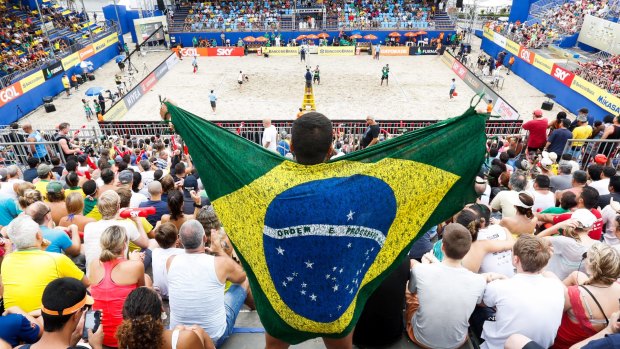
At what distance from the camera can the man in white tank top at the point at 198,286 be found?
11.7ft

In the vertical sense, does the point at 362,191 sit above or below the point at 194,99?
above

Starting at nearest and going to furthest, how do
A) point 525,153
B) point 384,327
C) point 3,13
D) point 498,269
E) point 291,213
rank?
point 291,213
point 384,327
point 498,269
point 525,153
point 3,13

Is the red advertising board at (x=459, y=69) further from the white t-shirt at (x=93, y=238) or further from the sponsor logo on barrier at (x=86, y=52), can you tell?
the white t-shirt at (x=93, y=238)

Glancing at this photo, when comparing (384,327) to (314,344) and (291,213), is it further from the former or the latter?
(291,213)

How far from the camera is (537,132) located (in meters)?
10.3

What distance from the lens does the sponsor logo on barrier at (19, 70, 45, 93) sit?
865 inches

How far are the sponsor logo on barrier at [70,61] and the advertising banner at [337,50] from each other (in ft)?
60.7

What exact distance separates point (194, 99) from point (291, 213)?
77.2ft

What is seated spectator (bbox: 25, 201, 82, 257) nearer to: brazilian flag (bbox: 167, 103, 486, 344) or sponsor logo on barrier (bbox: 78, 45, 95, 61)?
brazilian flag (bbox: 167, 103, 486, 344)

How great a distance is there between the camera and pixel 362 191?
2219 mm

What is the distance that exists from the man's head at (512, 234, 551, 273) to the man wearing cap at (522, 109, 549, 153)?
8.07 meters

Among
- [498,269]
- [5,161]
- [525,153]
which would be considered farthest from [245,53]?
[498,269]

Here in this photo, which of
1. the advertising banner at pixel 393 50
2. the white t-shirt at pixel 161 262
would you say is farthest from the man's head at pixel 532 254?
the advertising banner at pixel 393 50

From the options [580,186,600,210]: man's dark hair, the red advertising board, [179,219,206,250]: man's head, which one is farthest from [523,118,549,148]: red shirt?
the red advertising board
